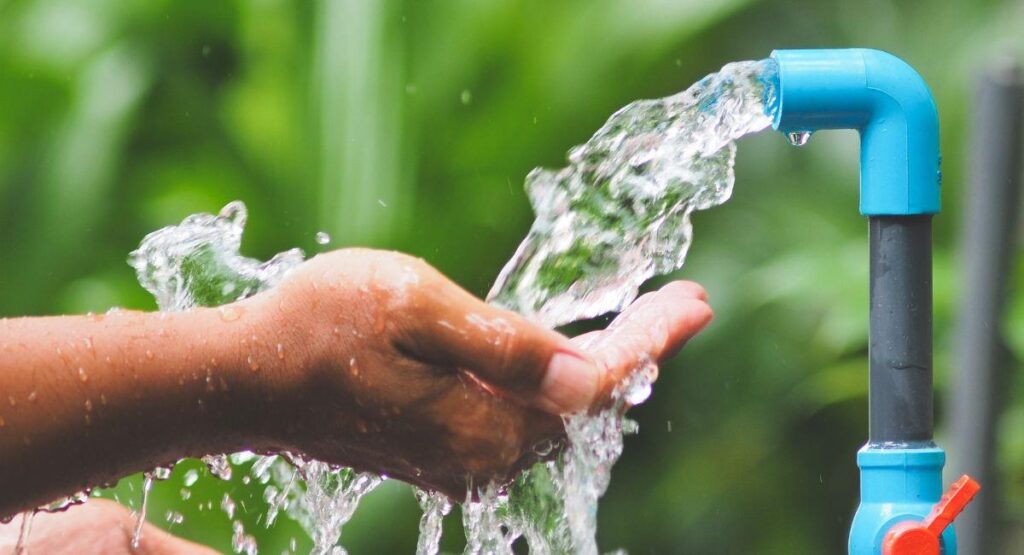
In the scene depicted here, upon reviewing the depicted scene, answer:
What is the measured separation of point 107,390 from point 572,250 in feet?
1.70

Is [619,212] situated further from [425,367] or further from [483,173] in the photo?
[483,173]

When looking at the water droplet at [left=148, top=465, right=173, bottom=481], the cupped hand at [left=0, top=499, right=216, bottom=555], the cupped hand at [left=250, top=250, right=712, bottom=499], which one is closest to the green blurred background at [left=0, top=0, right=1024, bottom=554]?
the cupped hand at [left=0, top=499, right=216, bottom=555]

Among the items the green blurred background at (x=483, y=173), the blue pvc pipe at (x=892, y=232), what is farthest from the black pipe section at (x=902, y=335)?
the green blurred background at (x=483, y=173)

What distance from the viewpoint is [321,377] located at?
3.59 ft

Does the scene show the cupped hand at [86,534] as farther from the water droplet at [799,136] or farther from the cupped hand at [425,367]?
the water droplet at [799,136]

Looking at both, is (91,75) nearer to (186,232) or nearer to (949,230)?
(186,232)

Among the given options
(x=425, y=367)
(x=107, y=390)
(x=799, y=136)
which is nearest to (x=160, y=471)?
(x=107, y=390)

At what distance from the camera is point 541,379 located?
104cm

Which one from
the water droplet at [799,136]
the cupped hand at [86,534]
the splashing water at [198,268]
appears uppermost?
the water droplet at [799,136]

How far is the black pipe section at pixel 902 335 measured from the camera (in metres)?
1.12

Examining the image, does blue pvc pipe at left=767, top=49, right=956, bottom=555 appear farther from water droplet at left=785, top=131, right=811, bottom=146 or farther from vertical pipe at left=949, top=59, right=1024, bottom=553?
vertical pipe at left=949, top=59, right=1024, bottom=553

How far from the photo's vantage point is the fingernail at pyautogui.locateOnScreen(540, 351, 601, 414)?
40.8 inches

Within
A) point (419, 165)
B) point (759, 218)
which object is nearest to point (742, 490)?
point (759, 218)

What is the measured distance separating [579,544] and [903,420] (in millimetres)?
310
